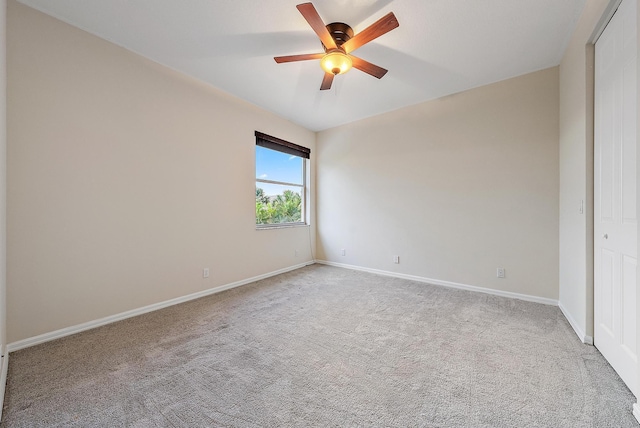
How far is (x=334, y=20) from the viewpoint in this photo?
202 centimetres

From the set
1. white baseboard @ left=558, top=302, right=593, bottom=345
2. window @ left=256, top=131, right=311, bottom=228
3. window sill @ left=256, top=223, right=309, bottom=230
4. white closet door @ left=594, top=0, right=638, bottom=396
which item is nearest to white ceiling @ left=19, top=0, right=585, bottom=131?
white closet door @ left=594, top=0, right=638, bottom=396

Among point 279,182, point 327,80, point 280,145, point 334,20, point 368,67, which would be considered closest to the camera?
point 334,20

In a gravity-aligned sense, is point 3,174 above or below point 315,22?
below

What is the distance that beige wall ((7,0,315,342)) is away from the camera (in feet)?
6.22

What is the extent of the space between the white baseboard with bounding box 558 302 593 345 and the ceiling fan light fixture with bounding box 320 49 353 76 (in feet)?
9.46

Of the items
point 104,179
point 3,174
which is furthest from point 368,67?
point 3,174

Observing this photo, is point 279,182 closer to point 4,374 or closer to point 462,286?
point 462,286

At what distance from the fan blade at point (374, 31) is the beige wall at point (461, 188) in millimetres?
1997

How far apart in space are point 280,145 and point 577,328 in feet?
13.3

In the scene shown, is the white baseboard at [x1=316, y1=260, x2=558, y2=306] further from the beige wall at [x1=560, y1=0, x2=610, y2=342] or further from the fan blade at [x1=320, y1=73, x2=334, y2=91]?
the fan blade at [x1=320, y1=73, x2=334, y2=91]

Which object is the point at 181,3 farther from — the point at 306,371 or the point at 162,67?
the point at 306,371

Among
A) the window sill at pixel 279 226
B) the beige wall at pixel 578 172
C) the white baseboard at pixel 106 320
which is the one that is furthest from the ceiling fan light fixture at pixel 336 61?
the white baseboard at pixel 106 320

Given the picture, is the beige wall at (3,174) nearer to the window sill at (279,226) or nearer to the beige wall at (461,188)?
the window sill at (279,226)

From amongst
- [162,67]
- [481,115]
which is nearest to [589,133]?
[481,115]
